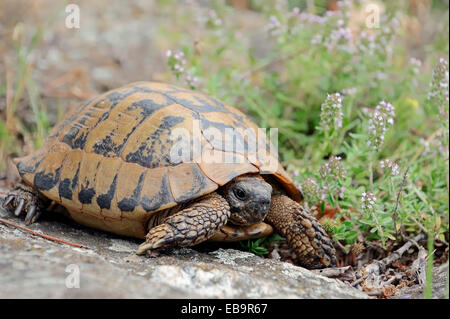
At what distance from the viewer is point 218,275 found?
2174mm

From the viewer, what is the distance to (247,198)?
8.88ft

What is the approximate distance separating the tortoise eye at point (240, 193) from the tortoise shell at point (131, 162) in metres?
0.12

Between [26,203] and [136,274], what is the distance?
1226 millimetres

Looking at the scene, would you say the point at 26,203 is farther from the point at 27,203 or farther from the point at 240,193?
the point at 240,193

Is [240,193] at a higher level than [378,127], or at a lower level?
lower

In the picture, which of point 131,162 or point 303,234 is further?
point 303,234

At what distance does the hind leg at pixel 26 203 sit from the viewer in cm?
298

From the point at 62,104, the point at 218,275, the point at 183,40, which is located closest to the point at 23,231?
the point at 218,275

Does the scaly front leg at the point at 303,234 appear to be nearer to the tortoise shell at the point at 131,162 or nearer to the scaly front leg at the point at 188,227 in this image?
the tortoise shell at the point at 131,162

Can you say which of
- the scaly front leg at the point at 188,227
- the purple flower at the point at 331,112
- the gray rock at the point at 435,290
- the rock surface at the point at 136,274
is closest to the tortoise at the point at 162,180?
the scaly front leg at the point at 188,227

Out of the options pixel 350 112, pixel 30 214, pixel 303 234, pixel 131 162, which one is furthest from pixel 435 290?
pixel 30 214

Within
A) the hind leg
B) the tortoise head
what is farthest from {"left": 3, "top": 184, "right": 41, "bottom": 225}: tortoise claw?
the tortoise head

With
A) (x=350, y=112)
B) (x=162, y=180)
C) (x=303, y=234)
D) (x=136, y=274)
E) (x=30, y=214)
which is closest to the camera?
(x=136, y=274)

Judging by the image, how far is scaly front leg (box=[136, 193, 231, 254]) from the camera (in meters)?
2.45
